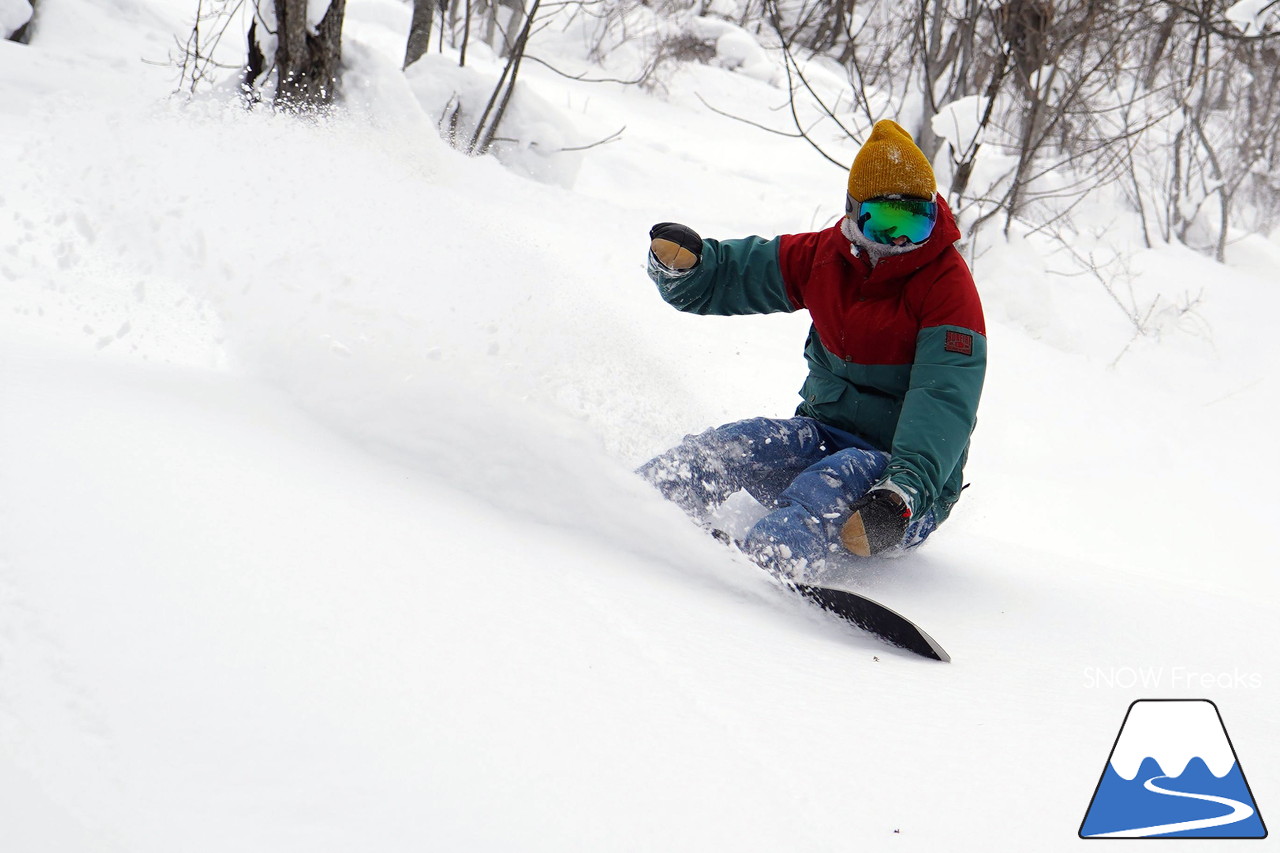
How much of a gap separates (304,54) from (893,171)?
10.1 feet

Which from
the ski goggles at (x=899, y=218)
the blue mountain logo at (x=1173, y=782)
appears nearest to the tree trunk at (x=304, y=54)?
the ski goggles at (x=899, y=218)

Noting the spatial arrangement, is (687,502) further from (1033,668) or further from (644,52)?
(644,52)

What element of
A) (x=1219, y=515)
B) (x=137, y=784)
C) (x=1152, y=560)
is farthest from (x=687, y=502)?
(x=1219, y=515)

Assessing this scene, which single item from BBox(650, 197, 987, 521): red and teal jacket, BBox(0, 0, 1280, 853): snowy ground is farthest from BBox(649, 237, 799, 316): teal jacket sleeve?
BBox(0, 0, 1280, 853): snowy ground

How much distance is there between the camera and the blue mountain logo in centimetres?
101

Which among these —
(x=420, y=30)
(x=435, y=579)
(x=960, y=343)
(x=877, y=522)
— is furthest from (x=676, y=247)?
(x=420, y=30)

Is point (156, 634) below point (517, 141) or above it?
above

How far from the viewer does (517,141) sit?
5.38m

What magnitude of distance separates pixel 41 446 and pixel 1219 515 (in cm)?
385

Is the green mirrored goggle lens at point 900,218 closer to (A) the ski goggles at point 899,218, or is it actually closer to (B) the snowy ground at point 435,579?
(A) the ski goggles at point 899,218

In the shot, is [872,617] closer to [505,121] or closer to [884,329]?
[884,329]

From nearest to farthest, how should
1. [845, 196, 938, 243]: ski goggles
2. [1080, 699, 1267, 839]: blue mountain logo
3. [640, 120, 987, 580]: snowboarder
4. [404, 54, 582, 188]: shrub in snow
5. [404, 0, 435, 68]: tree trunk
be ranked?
1. [1080, 699, 1267, 839]: blue mountain logo
2. [640, 120, 987, 580]: snowboarder
3. [845, 196, 938, 243]: ski goggles
4. [404, 54, 582, 188]: shrub in snow
5. [404, 0, 435, 68]: tree trunk

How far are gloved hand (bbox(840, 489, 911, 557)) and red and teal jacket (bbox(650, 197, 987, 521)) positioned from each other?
0.05m

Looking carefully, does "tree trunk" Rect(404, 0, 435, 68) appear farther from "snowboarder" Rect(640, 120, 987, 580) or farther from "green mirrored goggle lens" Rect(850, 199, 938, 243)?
"green mirrored goggle lens" Rect(850, 199, 938, 243)
